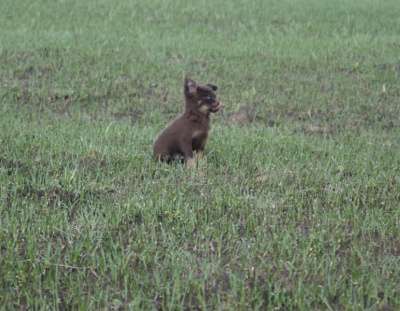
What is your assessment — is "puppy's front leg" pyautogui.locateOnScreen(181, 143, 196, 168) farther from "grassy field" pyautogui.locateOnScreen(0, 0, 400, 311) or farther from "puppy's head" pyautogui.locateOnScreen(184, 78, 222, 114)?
"puppy's head" pyautogui.locateOnScreen(184, 78, 222, 114)

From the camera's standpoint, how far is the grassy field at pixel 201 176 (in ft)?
12.7

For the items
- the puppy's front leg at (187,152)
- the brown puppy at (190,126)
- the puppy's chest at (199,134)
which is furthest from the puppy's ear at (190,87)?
the puppy's front leg at (187,152)

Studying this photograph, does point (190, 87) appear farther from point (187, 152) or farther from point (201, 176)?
point (201, 176)

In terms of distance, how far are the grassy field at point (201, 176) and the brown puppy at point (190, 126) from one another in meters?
0.20

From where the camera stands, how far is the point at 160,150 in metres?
6.60

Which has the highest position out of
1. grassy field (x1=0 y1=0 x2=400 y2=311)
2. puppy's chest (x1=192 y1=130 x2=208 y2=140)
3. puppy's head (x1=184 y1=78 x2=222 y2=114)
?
puppy's head (x1=184 y1=78 x2=222 y2=114)

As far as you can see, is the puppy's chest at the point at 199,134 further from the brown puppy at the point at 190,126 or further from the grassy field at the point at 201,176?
the grassy field at the point at 201,176

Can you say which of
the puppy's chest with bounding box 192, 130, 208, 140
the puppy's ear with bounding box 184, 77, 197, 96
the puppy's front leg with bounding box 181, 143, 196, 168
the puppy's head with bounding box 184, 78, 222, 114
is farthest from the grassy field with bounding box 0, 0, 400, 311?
the puppy's ear with bounding box 184, 77, 197, 96

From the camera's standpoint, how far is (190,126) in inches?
258

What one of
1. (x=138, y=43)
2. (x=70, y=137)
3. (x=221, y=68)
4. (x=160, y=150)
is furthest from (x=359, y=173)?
(x=138, y=43)

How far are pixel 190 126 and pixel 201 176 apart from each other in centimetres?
70

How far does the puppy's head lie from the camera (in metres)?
6.51

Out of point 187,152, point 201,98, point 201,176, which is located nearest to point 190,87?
point 201,98

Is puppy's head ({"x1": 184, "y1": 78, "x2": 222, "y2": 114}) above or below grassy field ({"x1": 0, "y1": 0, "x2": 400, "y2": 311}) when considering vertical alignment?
above
